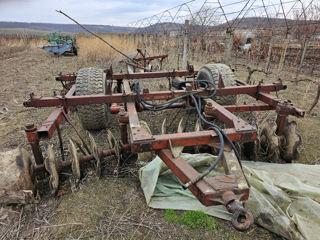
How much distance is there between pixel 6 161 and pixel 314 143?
4083 millimetres

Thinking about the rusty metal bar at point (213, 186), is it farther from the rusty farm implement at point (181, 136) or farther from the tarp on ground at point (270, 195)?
the tarp on ground at point (270, 195)

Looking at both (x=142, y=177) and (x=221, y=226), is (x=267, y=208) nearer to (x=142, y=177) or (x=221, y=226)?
(x=221, y=226)

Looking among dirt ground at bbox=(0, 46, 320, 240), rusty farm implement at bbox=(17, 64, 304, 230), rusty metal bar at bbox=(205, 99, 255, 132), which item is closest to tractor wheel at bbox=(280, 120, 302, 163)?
rusty farm implement at bbox=(17, 64, 304, 230)

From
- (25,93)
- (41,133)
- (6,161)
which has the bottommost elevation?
(25,93)

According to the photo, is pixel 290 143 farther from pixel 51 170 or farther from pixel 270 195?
pixel 51 170

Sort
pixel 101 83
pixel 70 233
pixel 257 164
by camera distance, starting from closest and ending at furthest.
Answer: pixel 70 233
pixel 257 164
pixel 101 83

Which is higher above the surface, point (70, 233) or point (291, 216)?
point (291, 216)

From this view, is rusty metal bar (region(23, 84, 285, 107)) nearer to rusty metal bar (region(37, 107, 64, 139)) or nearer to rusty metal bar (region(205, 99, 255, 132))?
rusty metal bar (region(37, 107, 64, 139))

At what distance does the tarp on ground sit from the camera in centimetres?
176

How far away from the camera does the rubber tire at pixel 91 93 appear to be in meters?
3.06

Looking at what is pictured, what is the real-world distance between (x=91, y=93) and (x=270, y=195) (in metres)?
2.51

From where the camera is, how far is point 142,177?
233 cm

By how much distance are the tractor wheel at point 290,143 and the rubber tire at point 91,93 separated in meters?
2.48

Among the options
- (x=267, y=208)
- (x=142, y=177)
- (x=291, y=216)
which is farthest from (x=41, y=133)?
(x=291, y=216)
